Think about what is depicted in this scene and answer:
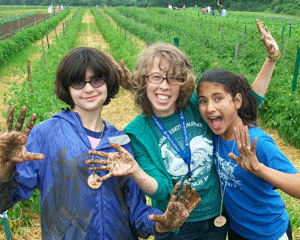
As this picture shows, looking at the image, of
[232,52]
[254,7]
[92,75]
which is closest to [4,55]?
[232,52]

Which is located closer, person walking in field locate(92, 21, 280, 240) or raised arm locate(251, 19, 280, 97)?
person walking in field locate(92, 21, 280, 240)

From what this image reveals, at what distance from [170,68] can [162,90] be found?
154mm

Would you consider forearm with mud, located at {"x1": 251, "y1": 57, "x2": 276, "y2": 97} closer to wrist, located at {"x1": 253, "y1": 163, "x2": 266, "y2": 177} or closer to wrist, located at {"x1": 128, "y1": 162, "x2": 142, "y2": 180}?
wrist, located at {"x1": 253, "y1": 163, "x2": 266, "y2": 177}

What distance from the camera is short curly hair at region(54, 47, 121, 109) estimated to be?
68.7 inches

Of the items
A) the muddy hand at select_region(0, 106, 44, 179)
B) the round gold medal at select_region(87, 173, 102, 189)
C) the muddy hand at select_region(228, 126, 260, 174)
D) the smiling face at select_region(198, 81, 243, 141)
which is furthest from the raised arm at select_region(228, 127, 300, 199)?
the muddy hand at select_region(0, 106, 44, 179)

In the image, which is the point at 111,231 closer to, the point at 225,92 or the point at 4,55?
the point at 225,92

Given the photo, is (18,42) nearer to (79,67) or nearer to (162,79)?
(79,67)

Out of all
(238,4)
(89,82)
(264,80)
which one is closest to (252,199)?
(264,80)

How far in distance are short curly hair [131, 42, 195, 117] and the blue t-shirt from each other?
1.43ft

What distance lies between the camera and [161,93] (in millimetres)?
1871

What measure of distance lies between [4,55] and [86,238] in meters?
14.6

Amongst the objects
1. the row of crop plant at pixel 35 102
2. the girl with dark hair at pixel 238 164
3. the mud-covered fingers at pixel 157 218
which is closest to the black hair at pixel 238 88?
the girl with dark hair at pixel 238 164

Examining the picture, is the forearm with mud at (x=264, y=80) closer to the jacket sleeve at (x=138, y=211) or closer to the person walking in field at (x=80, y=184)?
the person walking in field at (x=80, y=184)

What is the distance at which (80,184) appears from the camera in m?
1.62
